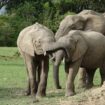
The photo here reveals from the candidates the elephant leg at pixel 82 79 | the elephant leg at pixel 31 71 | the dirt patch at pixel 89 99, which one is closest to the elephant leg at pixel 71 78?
the elephant leg at pixel 31 71

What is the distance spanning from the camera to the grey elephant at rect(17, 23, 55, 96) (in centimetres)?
1151

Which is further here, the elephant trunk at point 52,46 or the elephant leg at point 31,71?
the elephant leg at point 31,71

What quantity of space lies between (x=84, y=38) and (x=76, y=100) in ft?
8.54

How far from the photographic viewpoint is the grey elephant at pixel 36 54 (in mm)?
11508

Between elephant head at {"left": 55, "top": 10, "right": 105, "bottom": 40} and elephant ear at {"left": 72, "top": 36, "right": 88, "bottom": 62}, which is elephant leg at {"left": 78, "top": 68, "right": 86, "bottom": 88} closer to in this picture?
elephant head at {"left": 55, "top": 10, "right": 105, "bottom": 40}

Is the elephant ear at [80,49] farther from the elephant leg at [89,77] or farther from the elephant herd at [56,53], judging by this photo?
the elephant leg at [89,77]

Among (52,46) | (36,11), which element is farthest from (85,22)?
(36,11)

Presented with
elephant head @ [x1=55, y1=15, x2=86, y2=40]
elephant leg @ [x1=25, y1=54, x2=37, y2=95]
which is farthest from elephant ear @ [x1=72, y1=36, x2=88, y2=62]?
elephant head @ [x1=55, y1=15, x2=86, y2=40]

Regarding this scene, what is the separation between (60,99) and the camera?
10.8 metres

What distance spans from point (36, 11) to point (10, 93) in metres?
36.5

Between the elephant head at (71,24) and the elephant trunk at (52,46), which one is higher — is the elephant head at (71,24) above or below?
below

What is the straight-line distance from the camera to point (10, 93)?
43.4ft

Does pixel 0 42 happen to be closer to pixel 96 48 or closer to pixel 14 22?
pixel 14 22

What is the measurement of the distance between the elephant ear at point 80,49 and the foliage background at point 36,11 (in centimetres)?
2739
